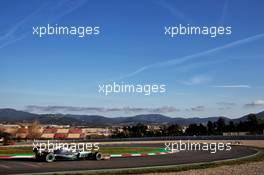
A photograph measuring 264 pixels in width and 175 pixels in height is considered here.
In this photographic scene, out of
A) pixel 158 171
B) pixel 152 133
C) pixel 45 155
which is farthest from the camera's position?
pixel 152 133

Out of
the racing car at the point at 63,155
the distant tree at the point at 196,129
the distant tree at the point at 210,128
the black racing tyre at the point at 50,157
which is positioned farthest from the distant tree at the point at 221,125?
the black racing tyre at the point at 50,157

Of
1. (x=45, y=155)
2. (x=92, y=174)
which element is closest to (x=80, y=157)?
(x=45, y=155)

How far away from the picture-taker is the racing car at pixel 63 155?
22572 mm

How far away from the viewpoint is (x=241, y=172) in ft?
56.4

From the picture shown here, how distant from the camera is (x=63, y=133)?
9244cm

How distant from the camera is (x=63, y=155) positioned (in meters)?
23.0

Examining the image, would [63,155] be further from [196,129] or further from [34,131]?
[34,131]

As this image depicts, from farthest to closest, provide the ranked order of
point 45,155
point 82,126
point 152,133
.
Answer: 1. point 82,126
2. point 152,133
3. point 45,155

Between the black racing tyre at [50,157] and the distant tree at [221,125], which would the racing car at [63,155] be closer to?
the black racing tyre at [50,157]

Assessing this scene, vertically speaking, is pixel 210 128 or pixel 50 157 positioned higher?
pixel 210 128

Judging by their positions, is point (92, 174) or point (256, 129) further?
point (256, 129)

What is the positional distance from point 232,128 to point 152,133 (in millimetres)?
15976

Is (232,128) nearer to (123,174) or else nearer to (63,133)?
(63,133)

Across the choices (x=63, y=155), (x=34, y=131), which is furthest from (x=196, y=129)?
(x=63, y=155)
